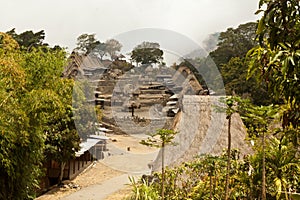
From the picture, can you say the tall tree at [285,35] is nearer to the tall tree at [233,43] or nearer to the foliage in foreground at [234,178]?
the foliage in foreground at [234,178]

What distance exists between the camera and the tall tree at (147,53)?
5.98 metres

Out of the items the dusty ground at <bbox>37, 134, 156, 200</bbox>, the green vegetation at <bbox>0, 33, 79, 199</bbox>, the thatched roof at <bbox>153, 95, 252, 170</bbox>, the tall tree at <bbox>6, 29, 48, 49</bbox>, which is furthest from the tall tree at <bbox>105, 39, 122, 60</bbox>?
the tall tree at <bbox>6, 29, 48, 49</bbox>

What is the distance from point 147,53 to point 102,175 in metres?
4.30

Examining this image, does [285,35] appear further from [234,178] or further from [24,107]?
[24,107]

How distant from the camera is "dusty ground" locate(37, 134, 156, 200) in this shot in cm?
715

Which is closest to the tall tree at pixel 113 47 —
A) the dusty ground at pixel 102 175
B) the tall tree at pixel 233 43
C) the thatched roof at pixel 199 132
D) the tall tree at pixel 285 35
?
the thatched roof at pixel 199 132

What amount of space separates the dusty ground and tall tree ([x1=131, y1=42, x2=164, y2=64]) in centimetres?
178

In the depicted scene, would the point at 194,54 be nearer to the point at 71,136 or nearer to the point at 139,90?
the point at 139,90

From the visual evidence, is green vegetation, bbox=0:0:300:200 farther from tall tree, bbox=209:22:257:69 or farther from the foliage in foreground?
tall tree, bbox=209:22:257:69

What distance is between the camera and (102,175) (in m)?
9.32

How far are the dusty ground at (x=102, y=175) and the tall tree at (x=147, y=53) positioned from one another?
1784mm

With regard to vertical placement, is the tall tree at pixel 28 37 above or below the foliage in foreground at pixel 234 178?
above

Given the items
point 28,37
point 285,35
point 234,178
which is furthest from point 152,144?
point 28,37

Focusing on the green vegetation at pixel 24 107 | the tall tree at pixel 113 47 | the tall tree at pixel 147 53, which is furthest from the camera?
the tall tree at pixel 113 47
